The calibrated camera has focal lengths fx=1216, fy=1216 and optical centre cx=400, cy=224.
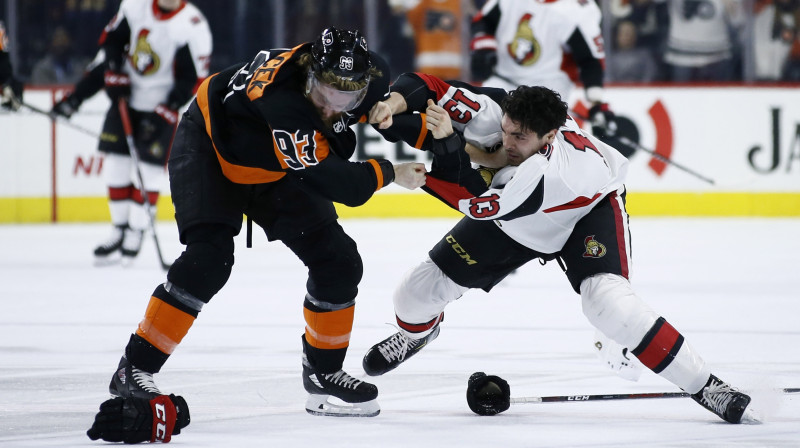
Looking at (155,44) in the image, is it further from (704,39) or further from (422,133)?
(704,39)

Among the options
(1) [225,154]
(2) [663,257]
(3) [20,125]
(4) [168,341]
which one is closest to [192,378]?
(4) [168,341]

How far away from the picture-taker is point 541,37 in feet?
19.4

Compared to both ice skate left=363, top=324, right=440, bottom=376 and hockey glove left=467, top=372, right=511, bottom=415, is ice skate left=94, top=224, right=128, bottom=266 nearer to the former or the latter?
ice skate left=363, top=324, right=440, bottom=376

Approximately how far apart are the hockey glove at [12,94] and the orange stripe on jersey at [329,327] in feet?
12.1

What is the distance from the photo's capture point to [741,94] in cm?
811

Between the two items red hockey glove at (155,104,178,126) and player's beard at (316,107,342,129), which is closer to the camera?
player's beard at (316,107,342,129)

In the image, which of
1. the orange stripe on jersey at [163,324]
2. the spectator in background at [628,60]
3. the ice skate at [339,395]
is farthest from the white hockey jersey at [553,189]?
the spectator in background at [628,60]

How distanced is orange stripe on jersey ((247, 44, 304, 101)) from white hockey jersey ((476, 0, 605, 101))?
10.7ft

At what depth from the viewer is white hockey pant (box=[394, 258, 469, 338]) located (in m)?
3.20

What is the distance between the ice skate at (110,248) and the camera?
604 cm

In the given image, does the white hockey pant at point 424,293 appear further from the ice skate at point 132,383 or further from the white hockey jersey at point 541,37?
the white hockey jersey at point 541,37

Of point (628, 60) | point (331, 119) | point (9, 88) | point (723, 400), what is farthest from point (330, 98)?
point (628, 60)

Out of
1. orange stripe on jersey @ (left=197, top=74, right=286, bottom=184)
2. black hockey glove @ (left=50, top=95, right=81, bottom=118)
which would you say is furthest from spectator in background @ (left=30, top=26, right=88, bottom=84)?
orange stripe on jersey @ (left=197, top=74, right=286, bottom=184)

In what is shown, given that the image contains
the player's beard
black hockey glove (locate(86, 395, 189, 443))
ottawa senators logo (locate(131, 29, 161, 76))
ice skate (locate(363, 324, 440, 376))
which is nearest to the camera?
black hockey glove (locate(86, 395, 189, 443))
